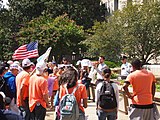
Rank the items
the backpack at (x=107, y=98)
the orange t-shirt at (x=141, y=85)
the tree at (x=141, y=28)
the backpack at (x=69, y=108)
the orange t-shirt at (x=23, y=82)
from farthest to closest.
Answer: the tree at (x=141, y=28) → the orange t-shirt at (x=23, y=82) → the backpack at (x=107, y=98) → the orange t-shirt at (x=141, y=85) → the backpack at (x=69, y=108)

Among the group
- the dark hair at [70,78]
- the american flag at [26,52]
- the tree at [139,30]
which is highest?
the tree at [139,30]

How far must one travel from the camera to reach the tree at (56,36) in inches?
1473

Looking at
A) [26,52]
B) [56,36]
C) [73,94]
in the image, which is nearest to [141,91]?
[73,94]

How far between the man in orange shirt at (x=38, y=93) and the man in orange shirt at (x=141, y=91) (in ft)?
5.20

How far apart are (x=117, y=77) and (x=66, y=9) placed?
2712 cm

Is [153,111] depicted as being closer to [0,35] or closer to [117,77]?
[117,77]

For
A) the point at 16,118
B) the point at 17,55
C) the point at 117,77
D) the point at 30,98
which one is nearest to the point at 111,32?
the point at 117,77

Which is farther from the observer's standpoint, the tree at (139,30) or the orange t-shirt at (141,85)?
the tree at (139,30)

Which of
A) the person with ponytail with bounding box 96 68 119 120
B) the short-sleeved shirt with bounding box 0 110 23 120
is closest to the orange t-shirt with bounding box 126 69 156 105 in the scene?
the person with ponytail with bounding box 96 68 119 120

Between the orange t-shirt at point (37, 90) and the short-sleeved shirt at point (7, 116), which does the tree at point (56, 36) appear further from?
the short-sleeved shirt at point (7, 116)

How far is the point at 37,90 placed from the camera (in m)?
7.73

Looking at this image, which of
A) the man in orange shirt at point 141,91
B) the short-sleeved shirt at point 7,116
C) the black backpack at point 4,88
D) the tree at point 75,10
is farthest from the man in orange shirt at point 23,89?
the tree at point 75,10

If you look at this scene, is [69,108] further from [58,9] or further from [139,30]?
[58,9]

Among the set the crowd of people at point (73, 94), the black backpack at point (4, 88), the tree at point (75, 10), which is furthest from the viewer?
the tree at point (75, 10)
